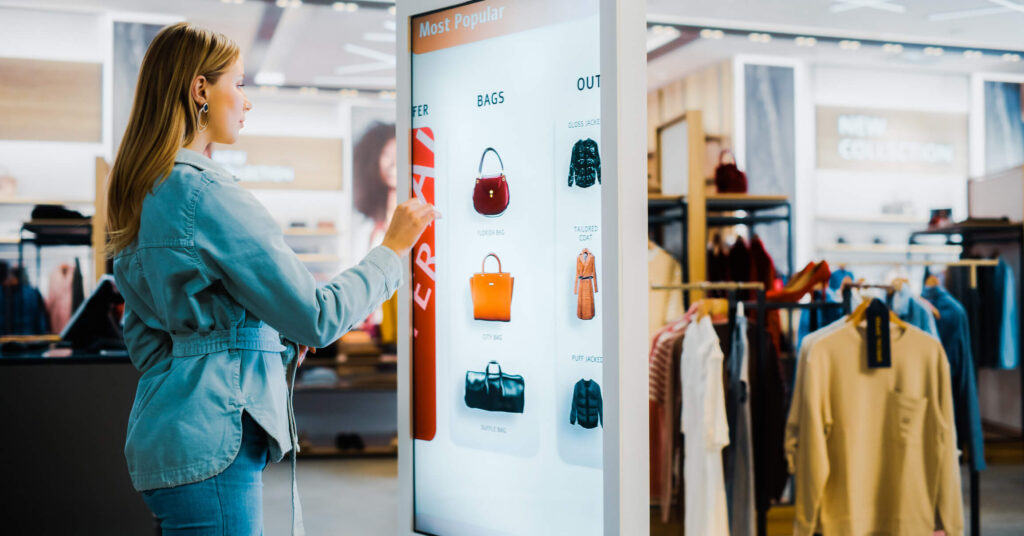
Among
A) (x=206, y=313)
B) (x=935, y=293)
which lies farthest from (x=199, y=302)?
(x=935, y=293)

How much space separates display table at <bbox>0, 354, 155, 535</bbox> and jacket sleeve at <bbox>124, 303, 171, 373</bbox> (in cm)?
172

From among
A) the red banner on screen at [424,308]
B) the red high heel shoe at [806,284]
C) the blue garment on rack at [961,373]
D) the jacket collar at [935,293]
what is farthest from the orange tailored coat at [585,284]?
the jacket collar at [935,293]

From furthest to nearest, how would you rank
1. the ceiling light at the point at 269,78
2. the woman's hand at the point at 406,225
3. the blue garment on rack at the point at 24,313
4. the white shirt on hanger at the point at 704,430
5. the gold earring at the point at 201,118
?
the ceiling light at the point at 269,78 → the blue garment on rack at the point at 24,313 → the white shirt on hanger at the point at 704,430 → the woman's hand at the point at 406,225 → the gold earring at the point at 201,118

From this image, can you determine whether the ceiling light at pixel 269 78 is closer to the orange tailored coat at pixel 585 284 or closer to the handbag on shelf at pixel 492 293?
the handbag on shelf at pixel 492 293

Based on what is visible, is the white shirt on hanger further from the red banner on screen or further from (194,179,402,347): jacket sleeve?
(194,179,402,347): jacket sleeve

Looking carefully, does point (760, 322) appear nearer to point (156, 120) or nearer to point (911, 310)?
point (911, 310)

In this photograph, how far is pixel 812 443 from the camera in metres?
2.98

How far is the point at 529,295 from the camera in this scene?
62.7 inches

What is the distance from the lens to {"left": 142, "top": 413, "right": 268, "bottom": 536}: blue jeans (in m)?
1.22

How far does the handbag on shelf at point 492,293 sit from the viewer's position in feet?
5.32

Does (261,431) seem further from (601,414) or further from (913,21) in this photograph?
(913,21)

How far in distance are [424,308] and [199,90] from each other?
71 centimetres

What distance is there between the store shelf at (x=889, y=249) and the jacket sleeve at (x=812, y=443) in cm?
481

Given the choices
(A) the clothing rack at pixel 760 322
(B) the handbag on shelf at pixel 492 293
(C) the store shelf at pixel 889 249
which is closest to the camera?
(B) the handbag on shelf at pixel 492 293
